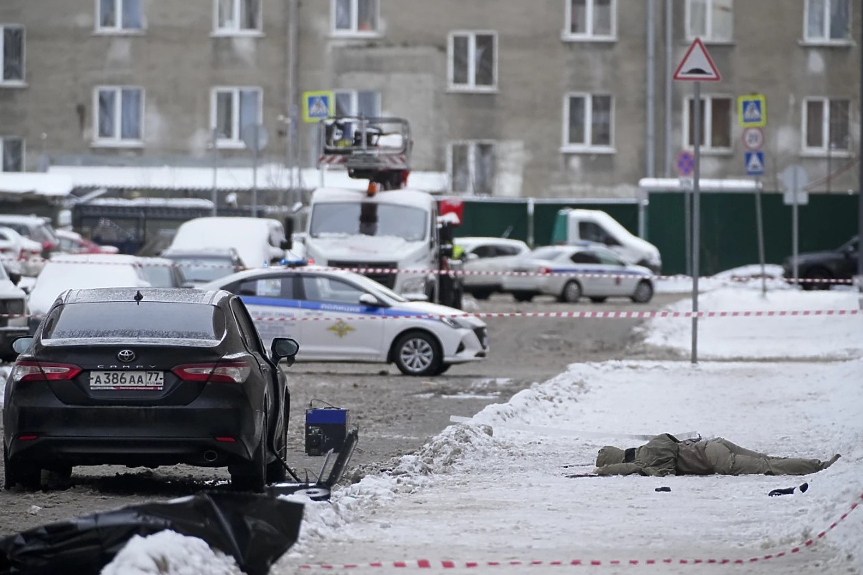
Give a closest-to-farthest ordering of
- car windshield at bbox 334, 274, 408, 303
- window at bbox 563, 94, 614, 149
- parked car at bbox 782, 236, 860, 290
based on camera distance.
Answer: car windshield at bbox 334, 274, 408, 303, parked car at bbox 782, 236, 860, 290, window at bbox 563, 94, 614, 149

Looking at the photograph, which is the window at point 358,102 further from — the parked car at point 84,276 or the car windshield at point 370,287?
the car windshield at point 370,287

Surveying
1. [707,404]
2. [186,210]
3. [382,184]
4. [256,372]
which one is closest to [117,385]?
[256,372]

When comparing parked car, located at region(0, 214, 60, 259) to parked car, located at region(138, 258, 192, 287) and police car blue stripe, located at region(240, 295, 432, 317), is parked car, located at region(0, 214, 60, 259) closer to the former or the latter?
parked car, located at region(138, 258, 192, 287)

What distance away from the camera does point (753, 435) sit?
43.0ft

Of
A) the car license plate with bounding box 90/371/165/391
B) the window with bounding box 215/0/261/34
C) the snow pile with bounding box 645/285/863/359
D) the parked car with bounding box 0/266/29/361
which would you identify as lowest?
the snow pile with bounding box 645/285/863/359

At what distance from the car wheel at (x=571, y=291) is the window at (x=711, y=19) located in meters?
15.1

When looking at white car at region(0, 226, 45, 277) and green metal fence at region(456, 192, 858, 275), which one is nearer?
white car at region(0, 226, 45, 277)

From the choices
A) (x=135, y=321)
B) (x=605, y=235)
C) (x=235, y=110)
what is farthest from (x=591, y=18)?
(x=135, y=321)

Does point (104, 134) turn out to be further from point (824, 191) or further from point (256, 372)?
point (256, 372)

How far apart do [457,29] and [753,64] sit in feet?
29.0

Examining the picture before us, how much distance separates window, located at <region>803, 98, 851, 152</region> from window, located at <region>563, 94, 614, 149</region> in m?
5.86

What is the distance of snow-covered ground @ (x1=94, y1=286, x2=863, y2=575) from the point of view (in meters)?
7.62

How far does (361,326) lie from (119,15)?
3142 cm

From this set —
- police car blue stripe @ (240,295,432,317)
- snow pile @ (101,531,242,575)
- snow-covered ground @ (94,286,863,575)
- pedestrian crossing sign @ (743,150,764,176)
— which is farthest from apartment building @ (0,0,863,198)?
snow pile @ (101,531,242,575)
